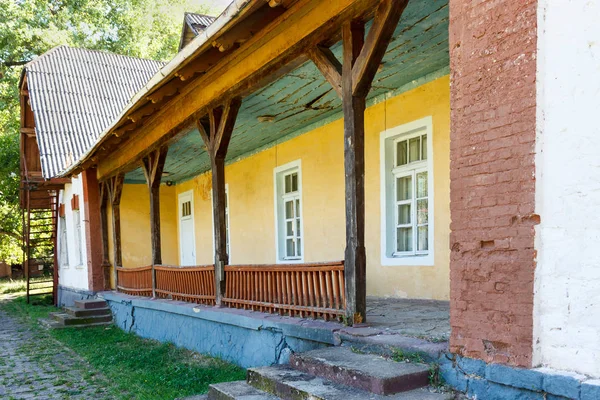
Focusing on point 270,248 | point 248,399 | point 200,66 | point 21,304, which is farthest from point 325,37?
point 21,304

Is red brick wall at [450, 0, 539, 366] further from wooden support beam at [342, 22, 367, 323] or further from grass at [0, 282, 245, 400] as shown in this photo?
grass at [0, 282, 245, 400]

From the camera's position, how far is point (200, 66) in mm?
6188

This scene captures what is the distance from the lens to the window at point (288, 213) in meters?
9.49

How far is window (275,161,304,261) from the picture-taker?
9.49 meters

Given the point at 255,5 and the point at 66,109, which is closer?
the point at 255,5

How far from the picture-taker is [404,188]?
279 inches

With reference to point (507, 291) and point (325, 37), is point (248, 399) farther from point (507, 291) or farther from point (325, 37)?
point (325, 37)

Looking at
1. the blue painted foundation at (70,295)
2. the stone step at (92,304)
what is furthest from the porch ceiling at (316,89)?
the blue painted foundation at (70,295)

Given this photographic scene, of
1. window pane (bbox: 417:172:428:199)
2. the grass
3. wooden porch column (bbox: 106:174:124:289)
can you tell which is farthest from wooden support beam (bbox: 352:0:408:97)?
A: wooden porch column (bbox: 106:174:124:289)

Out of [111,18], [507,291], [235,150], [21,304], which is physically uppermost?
[111,18]

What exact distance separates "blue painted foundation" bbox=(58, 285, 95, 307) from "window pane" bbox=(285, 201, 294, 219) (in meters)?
5.34

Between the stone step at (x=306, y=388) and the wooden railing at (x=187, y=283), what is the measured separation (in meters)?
2.76

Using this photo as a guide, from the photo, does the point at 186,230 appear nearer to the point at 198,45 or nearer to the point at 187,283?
the point at 187,283

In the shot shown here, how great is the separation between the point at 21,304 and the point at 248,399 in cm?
1606
